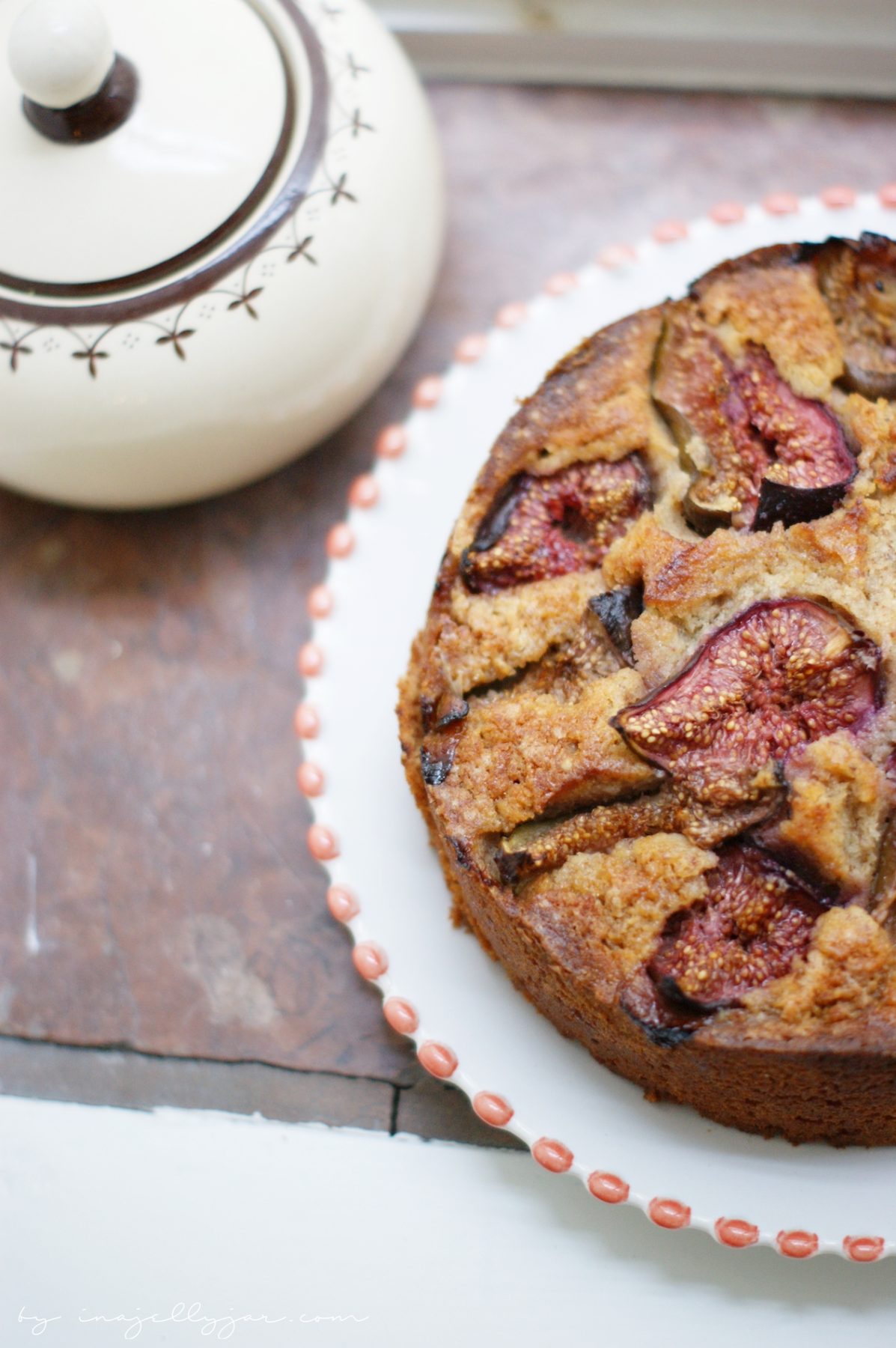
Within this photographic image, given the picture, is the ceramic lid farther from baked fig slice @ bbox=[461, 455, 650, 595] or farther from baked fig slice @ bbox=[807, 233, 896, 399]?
baked fig slice @ bbox=[807, 233, 896, 399]

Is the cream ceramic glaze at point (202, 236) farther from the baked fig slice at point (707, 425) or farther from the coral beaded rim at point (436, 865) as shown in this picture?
the baked fig slice at point (707, 425)

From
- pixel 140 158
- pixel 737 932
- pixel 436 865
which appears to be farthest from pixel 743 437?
pixel 140 158

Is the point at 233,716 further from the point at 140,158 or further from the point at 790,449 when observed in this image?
the point at 790,449

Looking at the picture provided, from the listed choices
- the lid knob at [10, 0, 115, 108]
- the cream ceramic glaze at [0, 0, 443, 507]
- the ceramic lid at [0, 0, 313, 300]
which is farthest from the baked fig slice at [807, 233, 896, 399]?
the lid knob at [10, 0, 115, 108]

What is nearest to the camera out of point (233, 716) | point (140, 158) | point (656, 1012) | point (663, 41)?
point (656, 1012)

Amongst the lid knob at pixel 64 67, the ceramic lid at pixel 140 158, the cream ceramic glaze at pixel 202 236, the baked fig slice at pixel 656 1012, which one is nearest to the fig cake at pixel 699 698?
the baked fig slice at pixel 656 1012

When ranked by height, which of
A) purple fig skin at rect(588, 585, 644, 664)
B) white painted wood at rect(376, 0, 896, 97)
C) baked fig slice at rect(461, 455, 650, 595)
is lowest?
purple fig skin at rect(588, 585, 644, 664)
